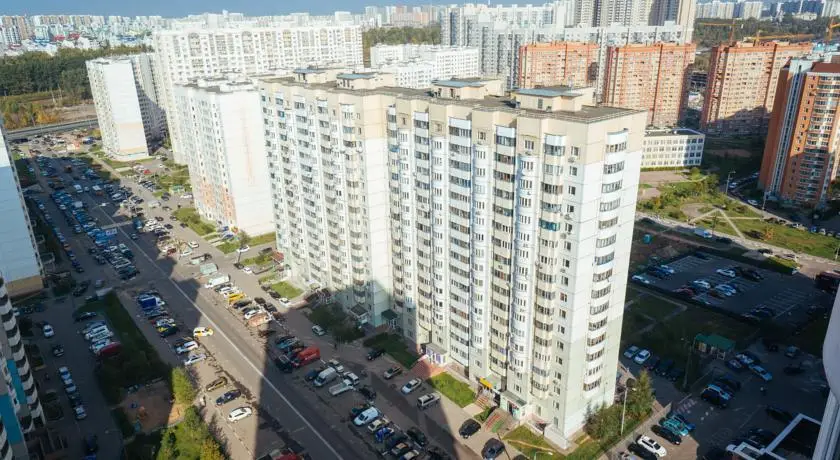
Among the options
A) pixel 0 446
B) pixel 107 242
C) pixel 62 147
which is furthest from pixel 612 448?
pixel 62 147

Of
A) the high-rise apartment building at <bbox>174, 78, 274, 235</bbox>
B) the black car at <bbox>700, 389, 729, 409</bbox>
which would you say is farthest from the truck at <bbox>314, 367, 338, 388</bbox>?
the high-rise apartment building at <bbox>174, 78, 274, 235</bbox>

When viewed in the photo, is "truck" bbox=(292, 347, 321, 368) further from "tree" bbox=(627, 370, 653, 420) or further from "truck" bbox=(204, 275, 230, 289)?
"tree" bbox=(627, 370, 653, 420)

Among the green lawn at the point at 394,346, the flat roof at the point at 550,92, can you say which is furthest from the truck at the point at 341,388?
the flat roof at the point at 550,92

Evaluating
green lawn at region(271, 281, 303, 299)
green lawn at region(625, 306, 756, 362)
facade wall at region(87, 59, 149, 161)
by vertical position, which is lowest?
green lawn at region(625, 306, 756, 362)

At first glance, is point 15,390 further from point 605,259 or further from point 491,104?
point 605,259

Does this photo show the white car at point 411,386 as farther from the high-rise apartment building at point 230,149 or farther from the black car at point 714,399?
the high-rise apartment building at point 230,149
